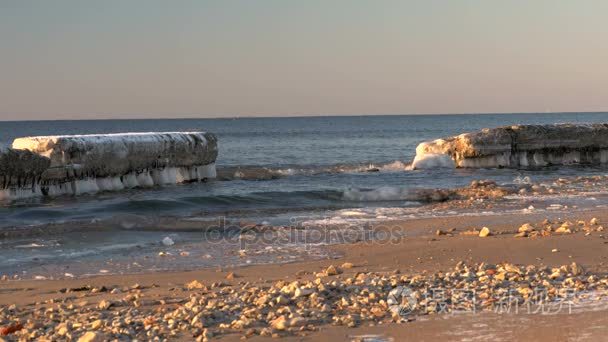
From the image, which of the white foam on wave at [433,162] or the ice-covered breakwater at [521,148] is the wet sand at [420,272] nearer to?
the ice-covered breakwater at [521,148]

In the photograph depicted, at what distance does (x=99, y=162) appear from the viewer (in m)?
23.9

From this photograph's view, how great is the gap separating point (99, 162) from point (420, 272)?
52.9 ft

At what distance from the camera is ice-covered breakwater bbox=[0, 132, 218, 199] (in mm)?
21172

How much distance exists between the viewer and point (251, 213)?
757 inches

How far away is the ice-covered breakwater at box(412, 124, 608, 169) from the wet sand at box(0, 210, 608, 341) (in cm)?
1785

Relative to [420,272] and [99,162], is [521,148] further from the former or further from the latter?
[420,272]

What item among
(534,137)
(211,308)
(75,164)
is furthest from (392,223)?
(534,137)

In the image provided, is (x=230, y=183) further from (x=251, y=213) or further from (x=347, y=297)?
(x=347, y=297)

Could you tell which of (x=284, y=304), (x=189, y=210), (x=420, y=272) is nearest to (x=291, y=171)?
(x=189, y=210)

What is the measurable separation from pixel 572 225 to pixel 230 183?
16.3 meters

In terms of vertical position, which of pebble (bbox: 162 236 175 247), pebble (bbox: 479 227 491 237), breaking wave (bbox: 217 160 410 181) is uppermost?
pebble (bbox: 479 227 491 237)

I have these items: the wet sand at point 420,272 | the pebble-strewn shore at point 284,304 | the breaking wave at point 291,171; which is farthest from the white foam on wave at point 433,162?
the pebble-strewn shore at point 284,304

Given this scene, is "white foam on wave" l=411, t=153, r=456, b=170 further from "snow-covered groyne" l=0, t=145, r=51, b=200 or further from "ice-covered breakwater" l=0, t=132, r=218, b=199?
"snow-covered groyne" l=0, t=145, r=51, b=200

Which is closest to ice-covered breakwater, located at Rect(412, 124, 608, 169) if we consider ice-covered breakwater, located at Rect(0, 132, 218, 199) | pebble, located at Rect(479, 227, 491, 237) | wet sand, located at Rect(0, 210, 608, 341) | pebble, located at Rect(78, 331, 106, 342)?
ice-covered breakwater, located at Rect(0, 132, 218, 199)
